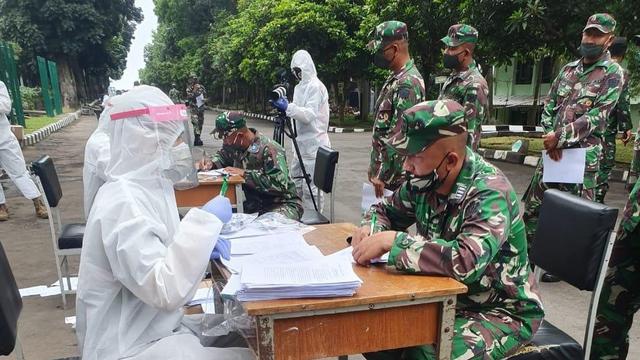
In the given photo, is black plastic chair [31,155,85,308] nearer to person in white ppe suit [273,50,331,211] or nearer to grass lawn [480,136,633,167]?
person in white ppe suit [273,50,331,211]

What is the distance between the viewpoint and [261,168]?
3.82 meters

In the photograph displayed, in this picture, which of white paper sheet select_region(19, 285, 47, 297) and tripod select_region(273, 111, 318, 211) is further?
tripod select_region(273, 111, 318, 211)

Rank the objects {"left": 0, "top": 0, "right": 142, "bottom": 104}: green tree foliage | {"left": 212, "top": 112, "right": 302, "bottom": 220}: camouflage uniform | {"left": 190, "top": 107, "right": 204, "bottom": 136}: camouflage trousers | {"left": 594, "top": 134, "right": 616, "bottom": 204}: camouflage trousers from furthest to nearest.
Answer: {"left": 0, "top": 0, "right": 142, "bottom": 104}: green tree foliage → {"left": 190, "top": 107, "right": 204, "bottom": 136}: camouflage trousers → {"left": 594, "top": 134, "right": 616, "bottom": 204}: camouflage trousers → {"left": 212, "top": 112, "right": 302, "bottom": 220}: camouflage uniform

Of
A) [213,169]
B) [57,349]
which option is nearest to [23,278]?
[57,349]

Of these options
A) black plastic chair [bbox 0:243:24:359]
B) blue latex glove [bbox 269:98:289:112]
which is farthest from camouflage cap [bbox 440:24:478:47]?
black plastic chair [bbox 0:243:24:359]

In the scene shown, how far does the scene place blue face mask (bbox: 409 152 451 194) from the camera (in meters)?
1.73

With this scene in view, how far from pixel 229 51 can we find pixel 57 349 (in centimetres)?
1930

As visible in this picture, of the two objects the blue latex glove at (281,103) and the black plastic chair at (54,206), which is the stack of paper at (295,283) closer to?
the black plastic chair at (54,206)

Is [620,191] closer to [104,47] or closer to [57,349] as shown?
[57,349]

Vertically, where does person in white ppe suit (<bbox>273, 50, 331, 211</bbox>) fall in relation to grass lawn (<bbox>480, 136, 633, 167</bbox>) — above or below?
above

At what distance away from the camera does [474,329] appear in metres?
1.69

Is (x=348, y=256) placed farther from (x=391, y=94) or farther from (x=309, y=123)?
(x=309, y=123)

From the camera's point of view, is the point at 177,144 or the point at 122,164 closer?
the point at 122,164

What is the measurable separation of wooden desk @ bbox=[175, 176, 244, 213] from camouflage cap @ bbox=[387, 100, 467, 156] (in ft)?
7.33
